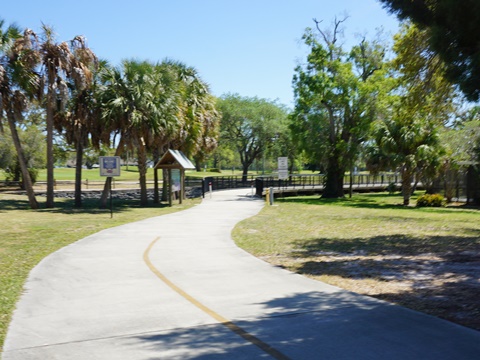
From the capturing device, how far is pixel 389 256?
11.9 metres

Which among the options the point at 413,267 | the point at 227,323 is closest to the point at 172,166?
the point at 413,267

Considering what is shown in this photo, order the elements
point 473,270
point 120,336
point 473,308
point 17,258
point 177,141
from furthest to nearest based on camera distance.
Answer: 1. point 177,141
2. point 17,258
3. point 473,270
4. point 473,308
5. point 120,336

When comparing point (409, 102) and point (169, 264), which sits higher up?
point (409, 102)

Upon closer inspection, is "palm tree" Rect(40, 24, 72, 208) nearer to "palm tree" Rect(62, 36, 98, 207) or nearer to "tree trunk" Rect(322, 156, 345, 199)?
"palm tree" Rect(62, 36, 98, 207)

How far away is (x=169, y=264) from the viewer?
10.7m

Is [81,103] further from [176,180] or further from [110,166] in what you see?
[110,166]

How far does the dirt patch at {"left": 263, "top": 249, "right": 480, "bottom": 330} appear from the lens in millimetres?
7162

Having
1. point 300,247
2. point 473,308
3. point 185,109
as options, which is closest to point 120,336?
point 473,308

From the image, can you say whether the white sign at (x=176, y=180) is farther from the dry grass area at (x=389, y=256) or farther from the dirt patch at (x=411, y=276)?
the dirt patch at (x=411, y=276)

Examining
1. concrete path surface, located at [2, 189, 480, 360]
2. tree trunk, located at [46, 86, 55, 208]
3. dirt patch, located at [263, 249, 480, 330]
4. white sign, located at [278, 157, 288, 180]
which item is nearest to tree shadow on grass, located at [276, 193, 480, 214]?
white sign, located at [278, 157, 288, 180]

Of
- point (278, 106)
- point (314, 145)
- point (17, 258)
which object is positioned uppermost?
point (278, 106)

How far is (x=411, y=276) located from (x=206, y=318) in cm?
468

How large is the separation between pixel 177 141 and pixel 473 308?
30.6 m

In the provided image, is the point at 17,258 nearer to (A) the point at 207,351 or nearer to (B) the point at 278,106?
(A) the point at 207,351
